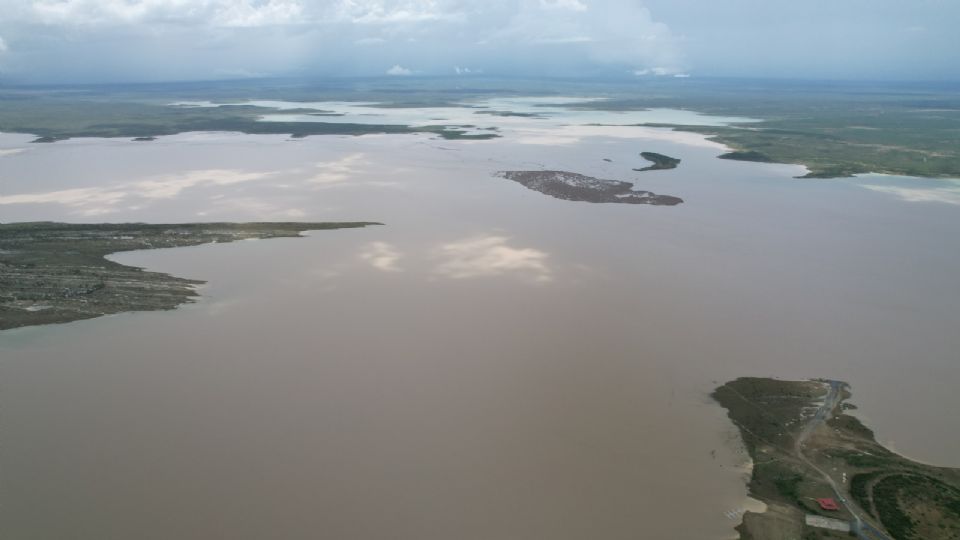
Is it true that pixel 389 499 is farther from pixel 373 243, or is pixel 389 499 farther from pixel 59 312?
pixel 373 243

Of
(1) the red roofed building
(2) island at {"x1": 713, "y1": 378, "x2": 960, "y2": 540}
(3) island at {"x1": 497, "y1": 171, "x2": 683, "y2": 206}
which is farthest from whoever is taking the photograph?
(3) island at {"x1": 497, "y1": 171, "x2": 683, "y2": 206}

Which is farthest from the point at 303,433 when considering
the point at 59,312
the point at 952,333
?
the point at 952,333

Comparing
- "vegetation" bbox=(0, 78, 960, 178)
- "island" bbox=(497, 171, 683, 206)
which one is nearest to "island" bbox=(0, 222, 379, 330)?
"island" bbox=(497, 171, 683, 206)

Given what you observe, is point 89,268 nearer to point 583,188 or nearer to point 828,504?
point 828,504

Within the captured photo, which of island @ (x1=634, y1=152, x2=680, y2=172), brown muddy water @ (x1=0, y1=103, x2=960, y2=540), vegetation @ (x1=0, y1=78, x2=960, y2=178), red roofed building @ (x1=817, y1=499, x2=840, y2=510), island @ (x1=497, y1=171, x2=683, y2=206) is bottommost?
red roofed building @ (x1=817, y1=499, x2=840, y2=510)

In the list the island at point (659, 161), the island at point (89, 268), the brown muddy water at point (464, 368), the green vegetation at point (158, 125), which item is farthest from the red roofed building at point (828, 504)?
the green vegetation at point (158, 125)

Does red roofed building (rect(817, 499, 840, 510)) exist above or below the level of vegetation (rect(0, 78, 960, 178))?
below

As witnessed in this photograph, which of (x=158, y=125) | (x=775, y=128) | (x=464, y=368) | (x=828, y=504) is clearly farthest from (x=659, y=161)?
(x=158, y=125)

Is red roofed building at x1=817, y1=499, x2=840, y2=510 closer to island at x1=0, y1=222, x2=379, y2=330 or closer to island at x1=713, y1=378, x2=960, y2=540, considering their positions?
island at x1=713, y1=378, x2=960, y2=540
